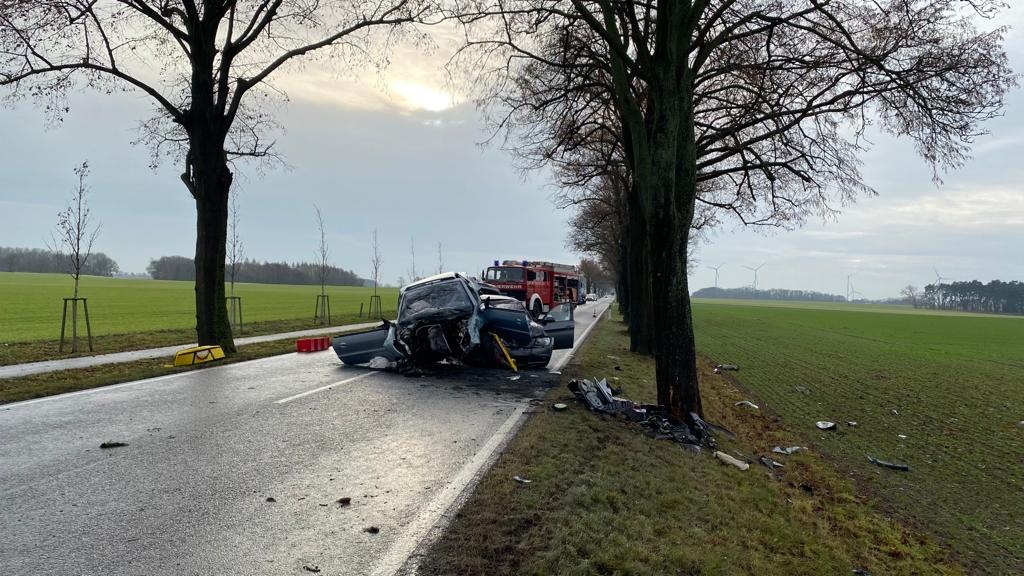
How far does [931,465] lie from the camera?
341 inches

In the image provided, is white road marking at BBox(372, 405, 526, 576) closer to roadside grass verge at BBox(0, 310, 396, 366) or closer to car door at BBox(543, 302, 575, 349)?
car door at BBox(543, 302, 575, 349)

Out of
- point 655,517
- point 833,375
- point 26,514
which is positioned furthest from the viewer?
point 833,375

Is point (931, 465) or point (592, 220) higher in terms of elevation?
point (592, 220)

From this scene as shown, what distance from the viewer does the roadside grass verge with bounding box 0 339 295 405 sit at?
325 inches

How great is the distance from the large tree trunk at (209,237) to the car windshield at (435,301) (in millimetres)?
5224

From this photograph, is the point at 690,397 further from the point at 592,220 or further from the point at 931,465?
the point at 592,220

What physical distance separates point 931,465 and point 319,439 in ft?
29.0

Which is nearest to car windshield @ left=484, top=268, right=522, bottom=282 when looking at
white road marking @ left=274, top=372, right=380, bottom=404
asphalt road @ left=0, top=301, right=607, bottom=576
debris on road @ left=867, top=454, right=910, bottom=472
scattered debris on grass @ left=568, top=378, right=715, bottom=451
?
white road marking @ left=274, top=372, right=380, bottom=404

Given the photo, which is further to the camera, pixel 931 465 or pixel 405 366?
pixel 405 366

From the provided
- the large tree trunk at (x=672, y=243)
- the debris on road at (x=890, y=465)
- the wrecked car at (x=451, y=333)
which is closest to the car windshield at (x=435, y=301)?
the wrecked car at (x=451, y=333)

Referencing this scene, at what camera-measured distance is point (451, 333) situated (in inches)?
420

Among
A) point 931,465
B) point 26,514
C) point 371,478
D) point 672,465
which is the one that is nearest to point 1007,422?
point 931,465

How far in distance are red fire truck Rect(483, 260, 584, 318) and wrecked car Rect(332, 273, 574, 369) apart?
53.4 feet

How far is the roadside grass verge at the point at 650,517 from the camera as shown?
145 inches
